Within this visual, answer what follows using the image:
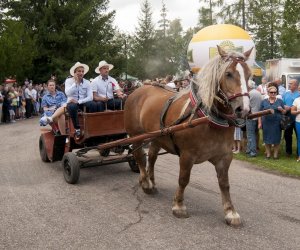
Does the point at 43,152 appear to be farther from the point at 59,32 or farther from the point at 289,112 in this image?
the point at 59,32

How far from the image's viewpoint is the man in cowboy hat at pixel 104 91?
24.1 feet

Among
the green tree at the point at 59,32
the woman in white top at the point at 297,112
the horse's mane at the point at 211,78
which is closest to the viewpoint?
the horse's mane at the point at 211,78

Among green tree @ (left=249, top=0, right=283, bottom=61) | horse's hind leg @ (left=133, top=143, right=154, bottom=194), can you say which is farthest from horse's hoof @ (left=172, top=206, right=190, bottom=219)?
green tree @ (left=249, top=0, right=283, bottom=61)

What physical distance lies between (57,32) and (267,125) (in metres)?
24.9

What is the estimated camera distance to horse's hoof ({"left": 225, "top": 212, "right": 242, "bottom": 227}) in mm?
4656

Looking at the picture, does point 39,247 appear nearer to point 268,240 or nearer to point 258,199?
point 268,240

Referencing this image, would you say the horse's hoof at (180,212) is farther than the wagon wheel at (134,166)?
No

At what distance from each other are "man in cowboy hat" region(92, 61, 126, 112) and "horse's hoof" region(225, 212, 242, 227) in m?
3.43

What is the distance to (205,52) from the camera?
1221 centimetres

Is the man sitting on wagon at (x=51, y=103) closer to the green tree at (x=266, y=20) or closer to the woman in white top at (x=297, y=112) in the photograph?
the woman in white top at (x=297, y=112)

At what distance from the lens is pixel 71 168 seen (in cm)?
656

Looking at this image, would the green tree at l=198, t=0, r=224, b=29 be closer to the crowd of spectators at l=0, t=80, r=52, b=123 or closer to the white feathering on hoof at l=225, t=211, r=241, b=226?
the crowd of spectators at l=0, t=80, r=52, b=123

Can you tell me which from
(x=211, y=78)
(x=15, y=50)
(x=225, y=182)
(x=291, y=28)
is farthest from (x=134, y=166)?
(x=291, y=28)

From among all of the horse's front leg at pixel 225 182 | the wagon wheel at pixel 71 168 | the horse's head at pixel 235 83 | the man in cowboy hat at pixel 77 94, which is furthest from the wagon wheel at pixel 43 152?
the horse's head at pixel 235 83
